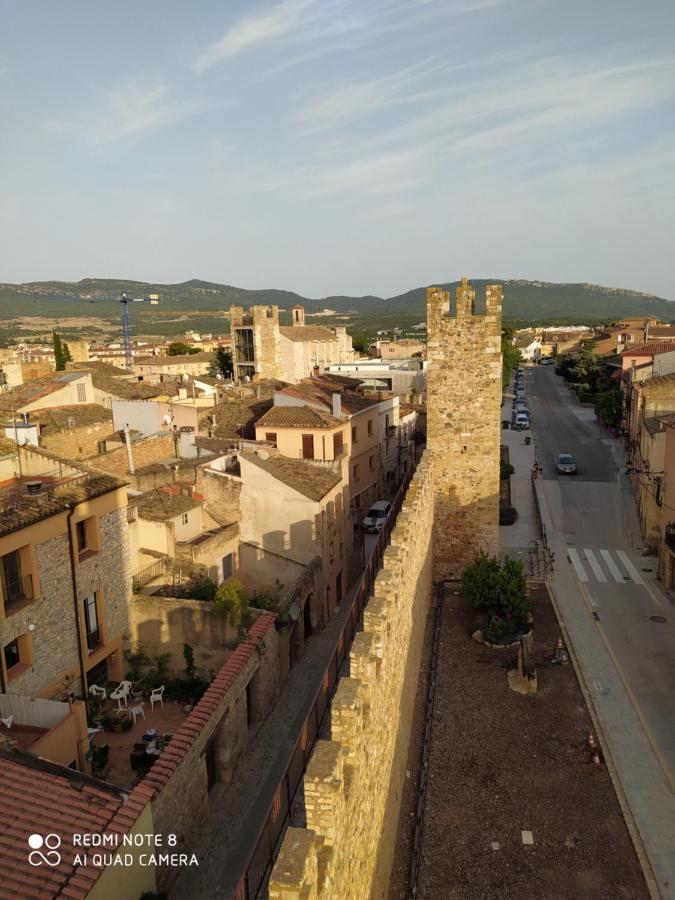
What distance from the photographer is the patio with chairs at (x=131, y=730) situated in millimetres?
13516

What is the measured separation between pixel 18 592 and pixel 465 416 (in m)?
13.1

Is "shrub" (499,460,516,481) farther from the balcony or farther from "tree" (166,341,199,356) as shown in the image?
"tree" (166,341,199,356)

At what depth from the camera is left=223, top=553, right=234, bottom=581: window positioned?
21594 mm

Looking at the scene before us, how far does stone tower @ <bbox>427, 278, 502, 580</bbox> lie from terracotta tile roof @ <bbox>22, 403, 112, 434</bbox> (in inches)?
686

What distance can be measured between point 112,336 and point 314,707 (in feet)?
634

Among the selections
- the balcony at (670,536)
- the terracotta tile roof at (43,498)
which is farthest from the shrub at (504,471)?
the terracotta tile roof at (43,498)

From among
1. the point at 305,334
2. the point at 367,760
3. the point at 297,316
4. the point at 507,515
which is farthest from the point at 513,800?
the point at 297,316

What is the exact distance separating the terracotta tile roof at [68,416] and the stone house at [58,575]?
11175 mm

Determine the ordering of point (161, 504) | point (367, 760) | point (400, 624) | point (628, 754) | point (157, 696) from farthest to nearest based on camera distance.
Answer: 1. point (161, 504)
2. point (157, 696)
3. point (628, 754)
4. point (400, 624)
5. point (367, 760)

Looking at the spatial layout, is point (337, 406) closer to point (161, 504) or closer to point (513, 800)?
point (161, 504)

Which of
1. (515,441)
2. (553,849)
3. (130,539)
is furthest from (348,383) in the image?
(553,849)

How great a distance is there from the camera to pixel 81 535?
16.1 meters

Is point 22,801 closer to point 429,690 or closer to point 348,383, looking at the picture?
point 429,690

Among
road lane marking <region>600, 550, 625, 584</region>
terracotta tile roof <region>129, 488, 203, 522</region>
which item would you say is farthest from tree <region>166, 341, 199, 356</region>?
road lane marking <region>600, 550, 625, 584</region>
